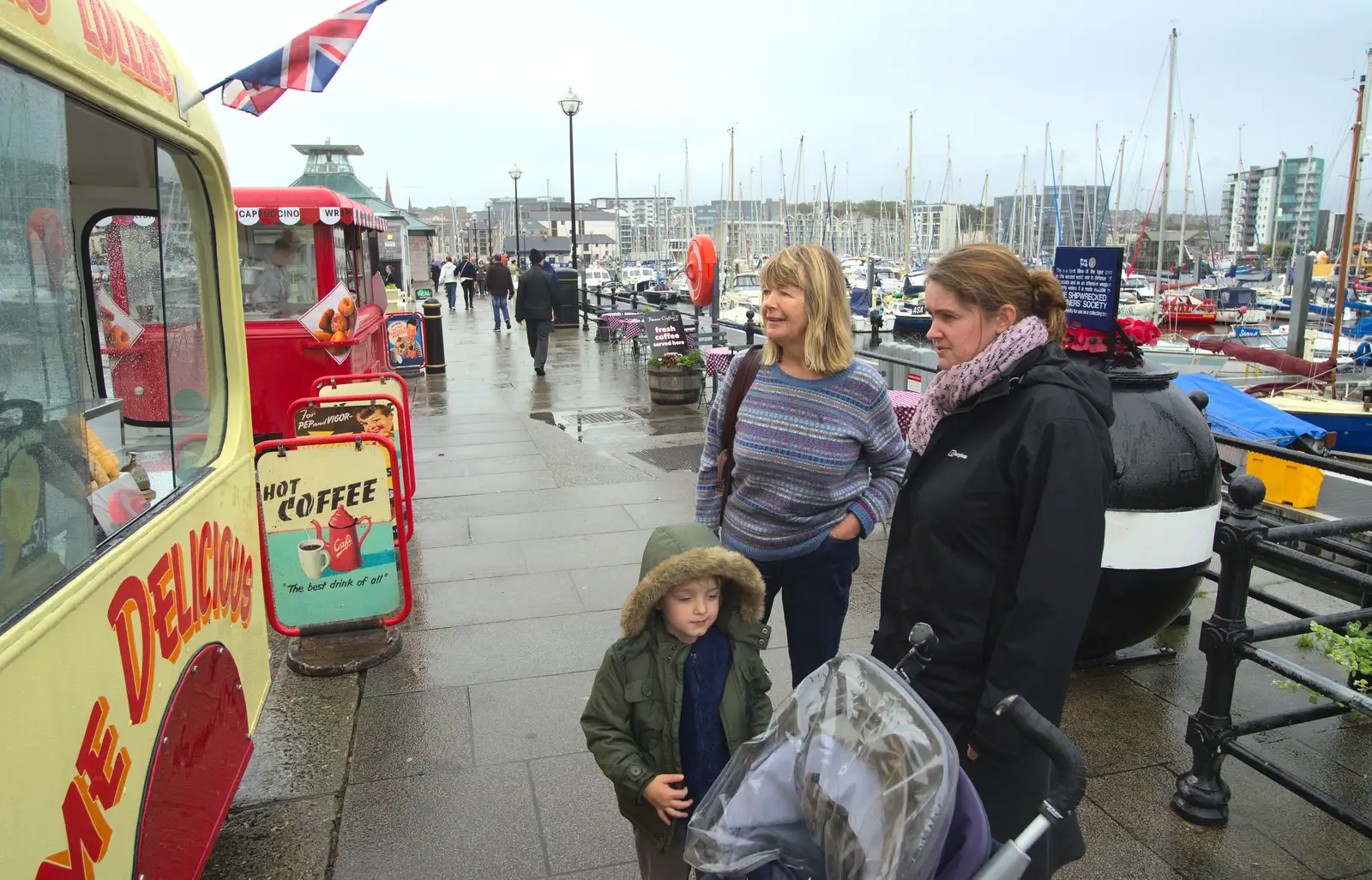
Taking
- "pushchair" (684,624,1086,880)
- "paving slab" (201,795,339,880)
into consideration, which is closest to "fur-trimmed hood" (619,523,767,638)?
"pushchair" (684,624,1086,880)

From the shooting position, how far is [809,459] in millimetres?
3131

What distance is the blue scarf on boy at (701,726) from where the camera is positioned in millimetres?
2461

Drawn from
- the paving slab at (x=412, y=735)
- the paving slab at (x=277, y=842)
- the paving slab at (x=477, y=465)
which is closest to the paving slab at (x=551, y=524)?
the paving slab at (x=477, y=465)

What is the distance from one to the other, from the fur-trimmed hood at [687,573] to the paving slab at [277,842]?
1.67 metres

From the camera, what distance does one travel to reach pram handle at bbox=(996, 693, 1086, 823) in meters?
1.61

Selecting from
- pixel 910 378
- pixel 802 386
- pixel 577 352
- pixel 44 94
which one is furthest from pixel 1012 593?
pixel 577 352

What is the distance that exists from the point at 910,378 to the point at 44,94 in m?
8.25

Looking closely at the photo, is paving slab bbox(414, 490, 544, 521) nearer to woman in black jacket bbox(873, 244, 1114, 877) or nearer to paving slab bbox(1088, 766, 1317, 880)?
paving slab bbox(1088, 766, 1317, 880)

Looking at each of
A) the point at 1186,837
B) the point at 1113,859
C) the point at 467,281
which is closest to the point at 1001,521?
the point at 1113,859

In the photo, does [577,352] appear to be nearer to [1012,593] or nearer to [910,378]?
[910,378]

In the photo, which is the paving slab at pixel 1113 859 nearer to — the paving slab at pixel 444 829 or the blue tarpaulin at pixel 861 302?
the paving slab at pixel 444 829

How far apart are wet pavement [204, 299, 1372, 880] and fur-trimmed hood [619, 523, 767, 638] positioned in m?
1.24

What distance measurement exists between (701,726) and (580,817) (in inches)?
51.7

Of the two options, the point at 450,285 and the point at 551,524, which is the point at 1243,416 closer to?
the point at 551,524
